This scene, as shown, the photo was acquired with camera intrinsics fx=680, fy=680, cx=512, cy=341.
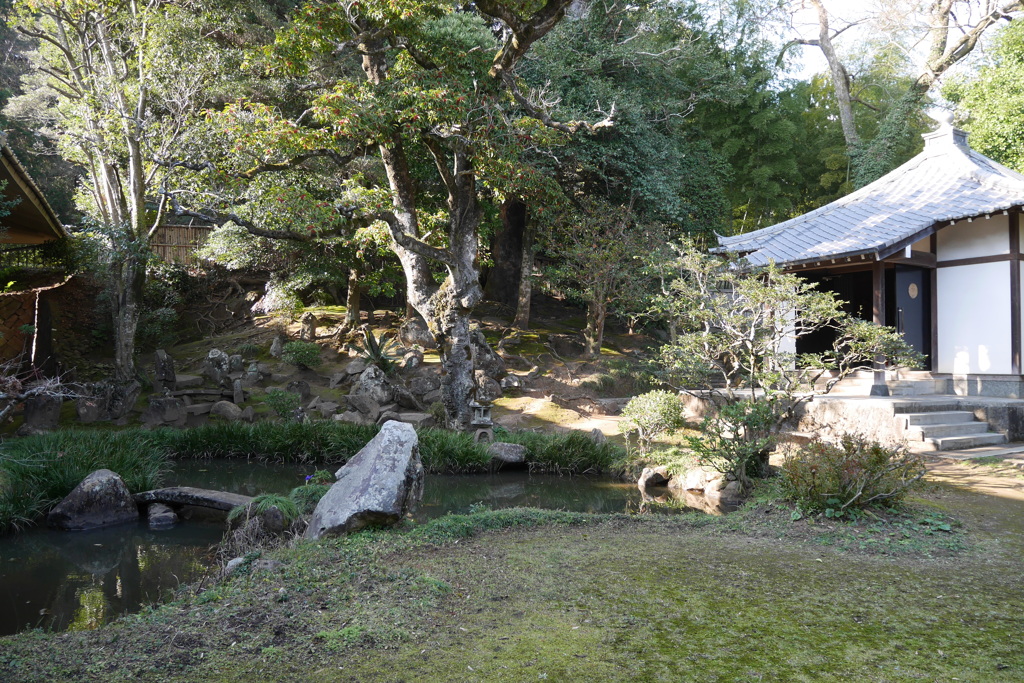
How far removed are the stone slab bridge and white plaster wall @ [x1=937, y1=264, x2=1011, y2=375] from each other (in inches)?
473

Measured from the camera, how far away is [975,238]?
12031 millimetres

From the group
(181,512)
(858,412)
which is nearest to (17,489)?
(181,512)

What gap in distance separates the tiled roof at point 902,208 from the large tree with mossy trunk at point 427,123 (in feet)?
16.1

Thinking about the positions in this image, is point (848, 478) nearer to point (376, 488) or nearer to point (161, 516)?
point (376, 488)

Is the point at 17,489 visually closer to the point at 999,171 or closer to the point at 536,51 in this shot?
the point at 536,51

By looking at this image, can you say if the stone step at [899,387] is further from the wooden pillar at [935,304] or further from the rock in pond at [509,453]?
the rock in pond at [509,453]

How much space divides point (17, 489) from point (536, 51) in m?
12.6

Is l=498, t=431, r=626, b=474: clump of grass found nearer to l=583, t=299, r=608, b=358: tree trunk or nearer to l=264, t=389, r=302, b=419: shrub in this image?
l=264, t=389, r=302, b=419: shrub

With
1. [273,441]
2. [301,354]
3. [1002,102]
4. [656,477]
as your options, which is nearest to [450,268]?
[273,441]

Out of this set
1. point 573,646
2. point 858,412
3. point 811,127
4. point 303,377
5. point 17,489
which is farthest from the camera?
point 811,127

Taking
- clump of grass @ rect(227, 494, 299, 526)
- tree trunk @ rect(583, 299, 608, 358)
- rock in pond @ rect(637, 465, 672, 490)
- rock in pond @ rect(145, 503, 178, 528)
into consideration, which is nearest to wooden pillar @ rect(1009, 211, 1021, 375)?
rock in pond @ rect(637, 465, 672, 490)

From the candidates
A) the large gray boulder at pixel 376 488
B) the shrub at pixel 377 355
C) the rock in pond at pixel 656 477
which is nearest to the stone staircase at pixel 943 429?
the rock in pond at pixel 656 477

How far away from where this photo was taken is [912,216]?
1220 cm

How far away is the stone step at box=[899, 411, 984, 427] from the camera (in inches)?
390
